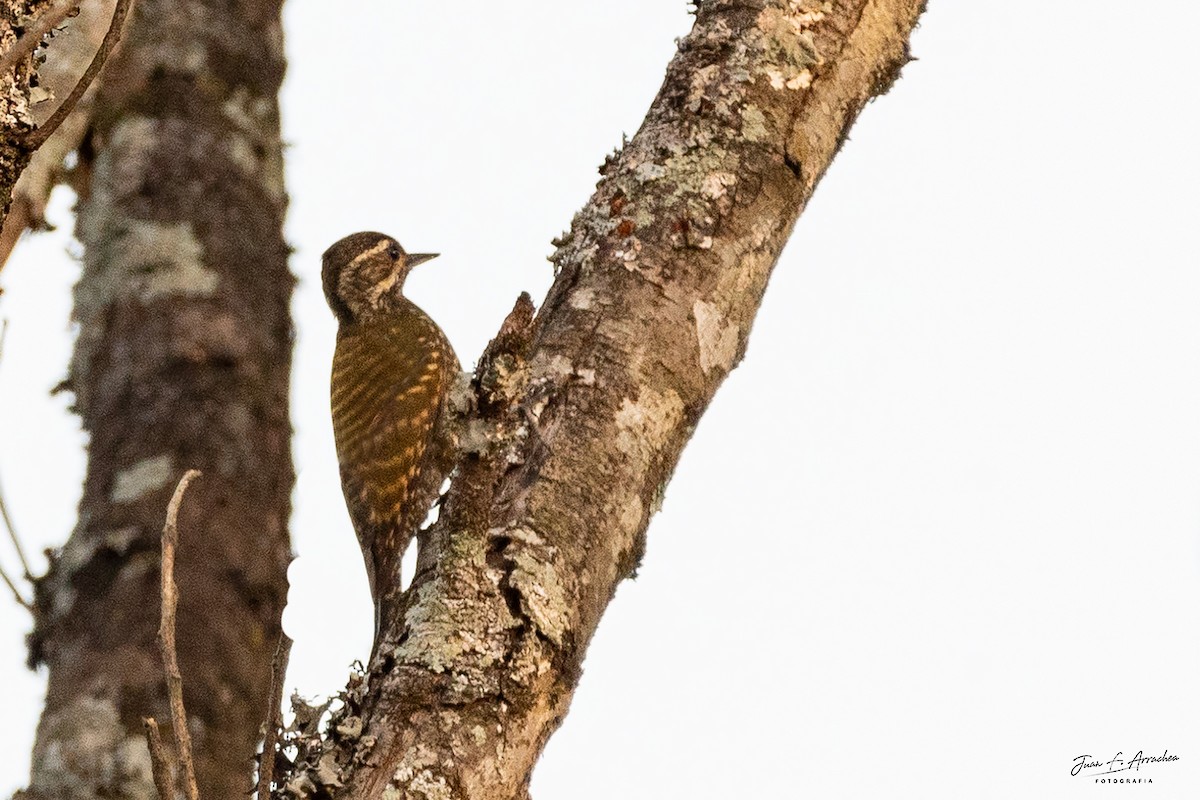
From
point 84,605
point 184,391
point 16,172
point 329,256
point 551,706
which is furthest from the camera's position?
point 329,256

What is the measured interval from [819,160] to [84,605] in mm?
2496

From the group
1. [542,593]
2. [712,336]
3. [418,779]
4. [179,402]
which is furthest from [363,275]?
[418,779]

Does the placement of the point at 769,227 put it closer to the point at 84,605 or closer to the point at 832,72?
the point at 832,72

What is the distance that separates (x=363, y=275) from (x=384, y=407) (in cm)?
88

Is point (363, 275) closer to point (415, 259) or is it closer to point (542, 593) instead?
point (415, 259)

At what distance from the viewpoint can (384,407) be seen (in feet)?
17.4

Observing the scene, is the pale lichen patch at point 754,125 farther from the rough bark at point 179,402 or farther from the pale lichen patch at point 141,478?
the pale lichen patch at point 141,478

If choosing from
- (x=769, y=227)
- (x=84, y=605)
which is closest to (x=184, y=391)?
(x=84, y=605)

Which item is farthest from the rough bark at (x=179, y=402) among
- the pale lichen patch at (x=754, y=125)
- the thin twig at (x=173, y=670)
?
the thin twig at (x=173, y=670)

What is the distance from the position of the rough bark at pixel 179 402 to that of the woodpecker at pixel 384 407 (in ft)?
1.44

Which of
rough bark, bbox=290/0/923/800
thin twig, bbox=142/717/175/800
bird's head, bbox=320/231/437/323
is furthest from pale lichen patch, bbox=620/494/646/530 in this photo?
bird's head, bbox=320/231/437/323

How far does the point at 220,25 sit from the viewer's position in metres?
5.51

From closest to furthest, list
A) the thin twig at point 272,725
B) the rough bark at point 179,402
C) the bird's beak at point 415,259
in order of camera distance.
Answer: the thin twig at point 272,725, the rough bark at point 179,402, the bird's beak at point 415,259

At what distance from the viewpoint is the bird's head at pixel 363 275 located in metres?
5.93
